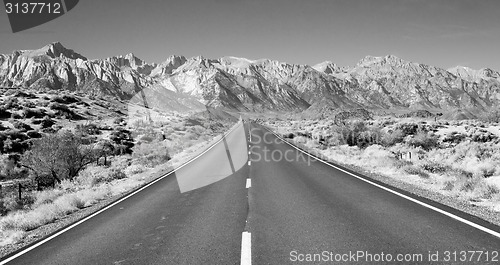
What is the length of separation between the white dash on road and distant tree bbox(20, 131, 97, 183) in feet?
56.2

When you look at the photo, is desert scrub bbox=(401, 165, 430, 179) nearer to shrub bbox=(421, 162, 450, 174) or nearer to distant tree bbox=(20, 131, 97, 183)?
shrub bbox=(421, 162, 450, 174)

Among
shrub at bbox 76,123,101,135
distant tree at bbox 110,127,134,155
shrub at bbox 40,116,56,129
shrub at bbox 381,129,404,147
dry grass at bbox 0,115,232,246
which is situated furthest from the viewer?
shrub at bbox 40,116,56,129

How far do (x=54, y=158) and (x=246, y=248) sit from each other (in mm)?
18023

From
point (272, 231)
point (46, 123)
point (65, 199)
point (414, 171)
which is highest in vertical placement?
point (46, 123)

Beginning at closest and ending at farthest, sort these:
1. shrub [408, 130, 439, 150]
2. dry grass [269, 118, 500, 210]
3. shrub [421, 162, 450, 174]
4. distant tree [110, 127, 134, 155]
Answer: dry grass [269, 118, 500, 210]
shrub [421, 162, 450, 174]
shrub [408, 130, 439, 150]
distant tree [110, 127, 134, 155]

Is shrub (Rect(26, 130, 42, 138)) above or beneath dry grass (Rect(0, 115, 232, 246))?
above

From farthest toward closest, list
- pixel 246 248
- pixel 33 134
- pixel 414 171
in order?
pixel 33 134
pixel 414 171
pixel 246 248

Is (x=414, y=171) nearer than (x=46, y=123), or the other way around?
(x=414, y=171)

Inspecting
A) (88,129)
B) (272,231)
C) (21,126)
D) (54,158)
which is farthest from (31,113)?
(272,231)

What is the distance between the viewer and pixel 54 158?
20.6m

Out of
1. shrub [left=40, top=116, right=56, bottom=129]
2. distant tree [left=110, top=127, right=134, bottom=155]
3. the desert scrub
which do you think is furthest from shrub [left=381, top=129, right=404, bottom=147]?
shrub [left=40, top=116, right=56, bottom=129]

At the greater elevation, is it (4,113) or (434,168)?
(4,113)

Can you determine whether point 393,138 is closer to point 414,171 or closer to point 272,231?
point 414,171

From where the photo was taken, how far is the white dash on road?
561cm
